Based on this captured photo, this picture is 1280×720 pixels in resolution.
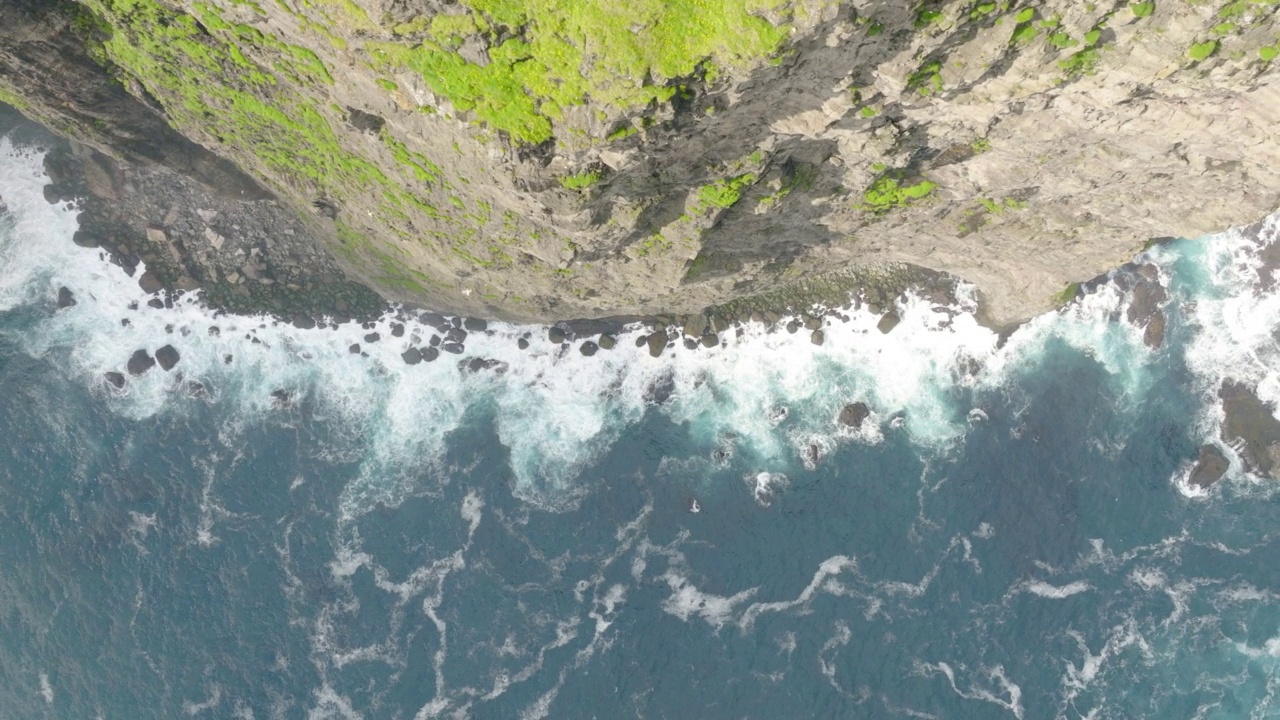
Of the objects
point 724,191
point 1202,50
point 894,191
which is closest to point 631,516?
point 724,191

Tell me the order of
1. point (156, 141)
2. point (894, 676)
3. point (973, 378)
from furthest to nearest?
1. point (973, 378)
2. point (894, 676)
3. point (156, 141)

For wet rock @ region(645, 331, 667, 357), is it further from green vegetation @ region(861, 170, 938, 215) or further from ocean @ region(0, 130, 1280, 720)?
green vegetation @ region(861, 170, 938, 215)

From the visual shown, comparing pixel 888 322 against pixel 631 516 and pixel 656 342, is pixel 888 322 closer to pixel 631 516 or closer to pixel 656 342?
pixel 656 342

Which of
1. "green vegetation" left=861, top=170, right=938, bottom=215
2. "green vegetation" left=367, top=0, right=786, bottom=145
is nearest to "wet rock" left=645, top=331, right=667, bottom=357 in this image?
"green vegetation" left=861, top=170, right=938, bottom=215

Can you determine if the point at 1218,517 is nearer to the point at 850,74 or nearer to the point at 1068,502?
the point at 1068,502

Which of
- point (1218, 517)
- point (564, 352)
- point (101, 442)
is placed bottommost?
point (1218, 517)

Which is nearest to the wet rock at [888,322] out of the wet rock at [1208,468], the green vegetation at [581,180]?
the wet rock at [1208,468]

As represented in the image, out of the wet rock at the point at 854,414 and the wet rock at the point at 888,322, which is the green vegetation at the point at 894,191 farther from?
the wet rock at the point at 854,414

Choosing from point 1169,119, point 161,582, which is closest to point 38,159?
point 161,582
